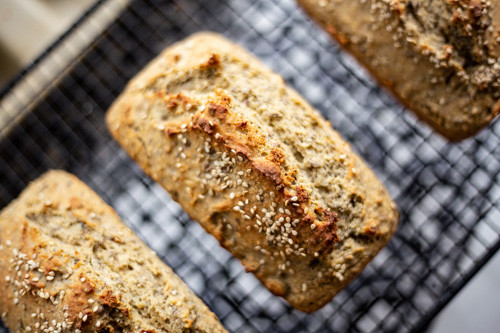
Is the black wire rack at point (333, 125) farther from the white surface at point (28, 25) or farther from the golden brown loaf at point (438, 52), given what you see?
the golden brown loaf at point (438, 52)

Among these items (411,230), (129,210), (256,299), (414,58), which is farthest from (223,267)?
(414,58)

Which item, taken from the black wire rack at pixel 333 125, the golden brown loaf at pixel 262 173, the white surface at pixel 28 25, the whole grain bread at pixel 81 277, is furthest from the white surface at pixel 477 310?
the white surface at pixel 28 25

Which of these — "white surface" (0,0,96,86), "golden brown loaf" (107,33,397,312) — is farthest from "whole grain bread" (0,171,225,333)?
"white surface" (0,0,96,86)

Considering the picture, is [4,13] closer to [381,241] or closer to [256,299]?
[256,299]

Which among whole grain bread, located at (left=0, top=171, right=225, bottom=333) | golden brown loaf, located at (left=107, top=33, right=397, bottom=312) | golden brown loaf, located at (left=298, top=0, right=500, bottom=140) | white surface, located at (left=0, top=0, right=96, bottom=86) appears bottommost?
whole grain bread, located at (left=0, top=171, right=225, bottom=333)

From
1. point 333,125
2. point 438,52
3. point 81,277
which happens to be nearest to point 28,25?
point 81,277

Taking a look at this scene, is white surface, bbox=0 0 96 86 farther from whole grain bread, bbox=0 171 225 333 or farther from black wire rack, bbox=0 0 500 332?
whole grain bread, bbox=0 171 225 333

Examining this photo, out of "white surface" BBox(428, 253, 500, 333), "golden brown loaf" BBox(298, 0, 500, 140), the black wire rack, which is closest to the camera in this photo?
"golden brown loaf" BBox(298, 0, 500, 140)
